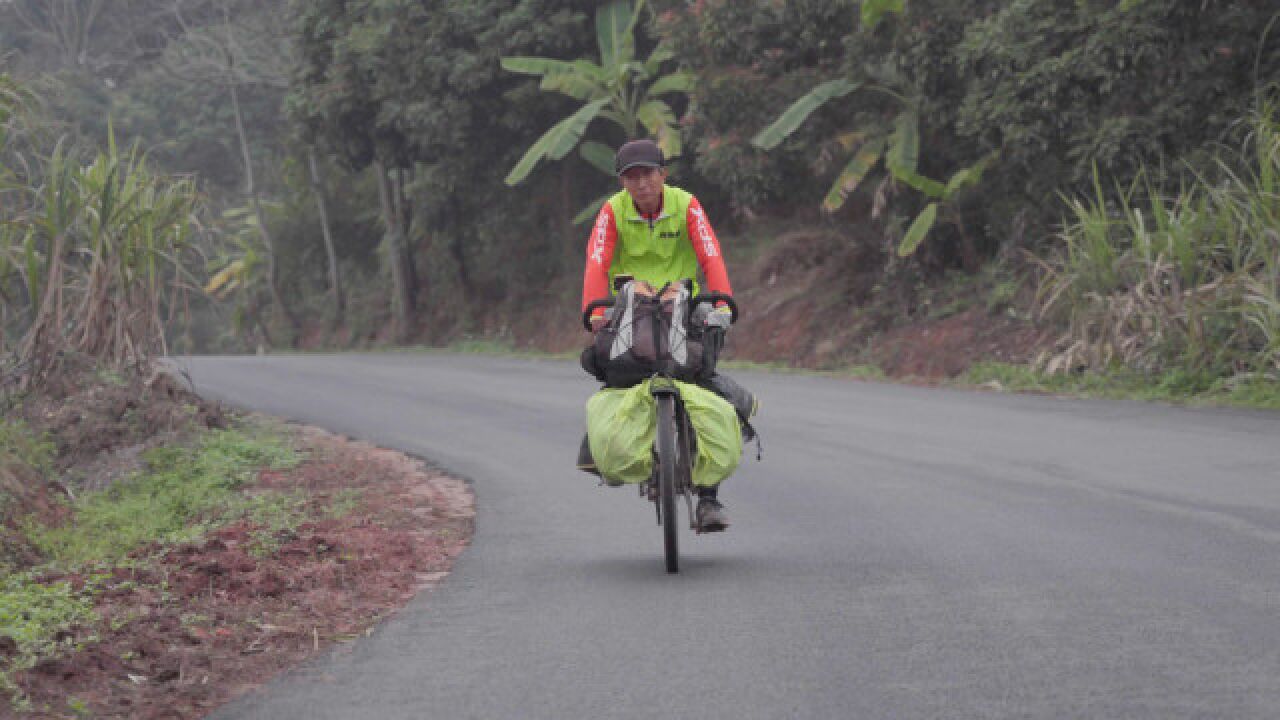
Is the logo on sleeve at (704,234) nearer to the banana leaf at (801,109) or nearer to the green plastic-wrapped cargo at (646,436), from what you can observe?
the green plastic-wrapped cargo at (646,436)

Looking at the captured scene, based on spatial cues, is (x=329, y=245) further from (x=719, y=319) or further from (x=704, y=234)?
(x=719, y=319)

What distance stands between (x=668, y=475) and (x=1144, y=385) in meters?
10.2

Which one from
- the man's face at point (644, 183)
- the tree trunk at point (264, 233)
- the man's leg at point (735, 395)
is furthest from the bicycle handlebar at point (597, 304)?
the tree trunk at point (264, 233)

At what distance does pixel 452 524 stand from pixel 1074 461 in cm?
463

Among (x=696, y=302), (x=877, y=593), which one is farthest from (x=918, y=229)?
(x=877, y=593)

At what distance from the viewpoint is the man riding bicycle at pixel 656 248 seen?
7.36 m

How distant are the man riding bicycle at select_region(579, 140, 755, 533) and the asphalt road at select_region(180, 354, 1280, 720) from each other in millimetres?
819

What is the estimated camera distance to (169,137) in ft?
171

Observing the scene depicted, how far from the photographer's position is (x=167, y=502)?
1028cm

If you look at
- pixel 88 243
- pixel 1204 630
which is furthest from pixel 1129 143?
pixel 1204 630

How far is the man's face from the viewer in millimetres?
7246

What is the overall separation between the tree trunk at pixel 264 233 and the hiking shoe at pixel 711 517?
140 ft

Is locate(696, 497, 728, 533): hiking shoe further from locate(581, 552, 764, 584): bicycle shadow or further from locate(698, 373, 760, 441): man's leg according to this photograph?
locate(698, 373, 760, 441): man's leg

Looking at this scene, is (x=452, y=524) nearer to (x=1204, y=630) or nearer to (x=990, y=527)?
(x=990, y=527)
